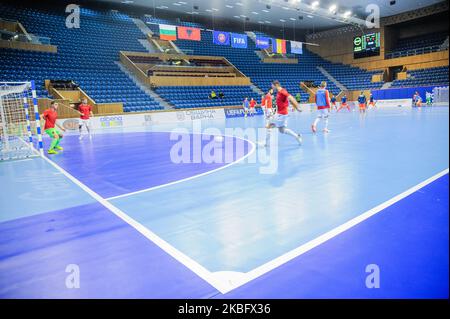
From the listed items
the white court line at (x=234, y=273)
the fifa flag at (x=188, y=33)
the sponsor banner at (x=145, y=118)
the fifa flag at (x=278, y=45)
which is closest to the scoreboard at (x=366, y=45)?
the fifa flag at (x=278, y=45)

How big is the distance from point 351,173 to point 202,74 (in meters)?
25.5

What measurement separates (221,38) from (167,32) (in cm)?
424

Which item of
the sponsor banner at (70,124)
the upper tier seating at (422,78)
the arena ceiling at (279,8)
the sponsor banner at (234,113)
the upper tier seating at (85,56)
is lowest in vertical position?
the sponsor banner at (70,124)

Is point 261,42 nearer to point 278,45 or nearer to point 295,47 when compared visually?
point 278,45

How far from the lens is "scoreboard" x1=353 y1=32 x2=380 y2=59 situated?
3503 centimetres

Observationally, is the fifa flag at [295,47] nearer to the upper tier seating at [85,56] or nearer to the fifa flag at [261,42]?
the fifa flag at [261,42]

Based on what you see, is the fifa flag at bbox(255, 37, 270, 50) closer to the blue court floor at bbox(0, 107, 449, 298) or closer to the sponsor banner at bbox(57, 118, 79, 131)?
the sponsor banner at bbox(57, 118, 79, 131)

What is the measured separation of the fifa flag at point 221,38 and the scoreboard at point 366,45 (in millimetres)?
19296

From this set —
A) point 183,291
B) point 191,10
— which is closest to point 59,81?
point 191,10

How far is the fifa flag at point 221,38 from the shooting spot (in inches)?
968

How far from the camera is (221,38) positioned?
81.7 ft

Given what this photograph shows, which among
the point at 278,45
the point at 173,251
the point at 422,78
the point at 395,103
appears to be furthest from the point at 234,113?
the point at 173,251

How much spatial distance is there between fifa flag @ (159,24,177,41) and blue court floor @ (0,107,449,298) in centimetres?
1926

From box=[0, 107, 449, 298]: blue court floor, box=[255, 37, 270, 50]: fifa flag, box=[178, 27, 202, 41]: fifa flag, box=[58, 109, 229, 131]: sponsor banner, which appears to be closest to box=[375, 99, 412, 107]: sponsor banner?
box=[255, 37, 270, 50]: fifa flag
